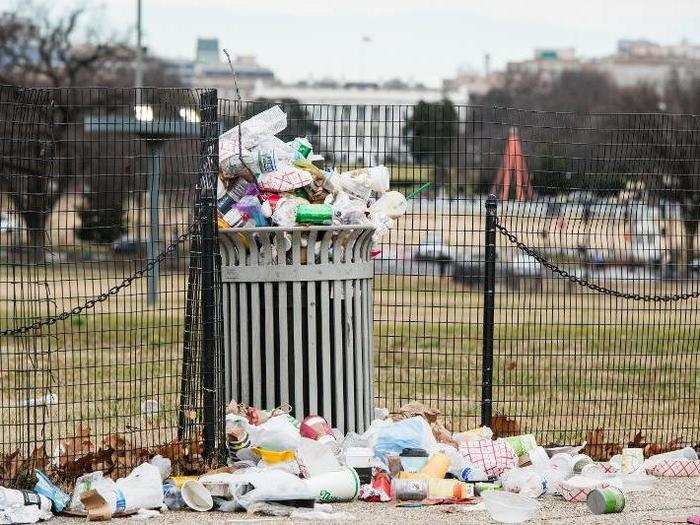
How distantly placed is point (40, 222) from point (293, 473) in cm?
191

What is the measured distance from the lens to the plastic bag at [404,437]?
26.1 ft

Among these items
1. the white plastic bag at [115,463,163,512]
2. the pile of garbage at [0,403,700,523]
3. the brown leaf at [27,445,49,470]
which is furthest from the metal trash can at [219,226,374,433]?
the brown leaf at [27,445,49,470]

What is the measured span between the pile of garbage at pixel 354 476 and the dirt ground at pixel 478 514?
0.07 m

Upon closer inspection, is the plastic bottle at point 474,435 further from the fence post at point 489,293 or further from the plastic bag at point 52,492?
the plastic bag at point 52,492

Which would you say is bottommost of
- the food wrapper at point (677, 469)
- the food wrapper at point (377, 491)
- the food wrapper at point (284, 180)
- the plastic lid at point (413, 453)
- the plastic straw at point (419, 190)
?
the food wrapper at point (677, 469)

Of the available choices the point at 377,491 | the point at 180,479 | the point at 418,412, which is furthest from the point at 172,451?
the point at 418,412

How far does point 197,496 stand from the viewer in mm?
7168

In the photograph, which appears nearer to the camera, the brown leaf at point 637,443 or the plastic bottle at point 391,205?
the plastic bottle at point 391,205

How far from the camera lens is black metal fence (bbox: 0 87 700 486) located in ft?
25.0

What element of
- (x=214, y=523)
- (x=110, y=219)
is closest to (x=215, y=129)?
(x=110, y=219)

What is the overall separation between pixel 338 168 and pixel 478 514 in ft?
9.12

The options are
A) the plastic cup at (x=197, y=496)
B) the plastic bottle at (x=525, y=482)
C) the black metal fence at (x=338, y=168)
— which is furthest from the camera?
the black metal fence at (x=338, y=168)

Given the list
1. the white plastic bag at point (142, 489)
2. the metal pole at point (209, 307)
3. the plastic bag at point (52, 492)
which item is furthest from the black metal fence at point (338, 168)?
the white plastic bag at point (142, 489)

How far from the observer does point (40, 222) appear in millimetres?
7551
